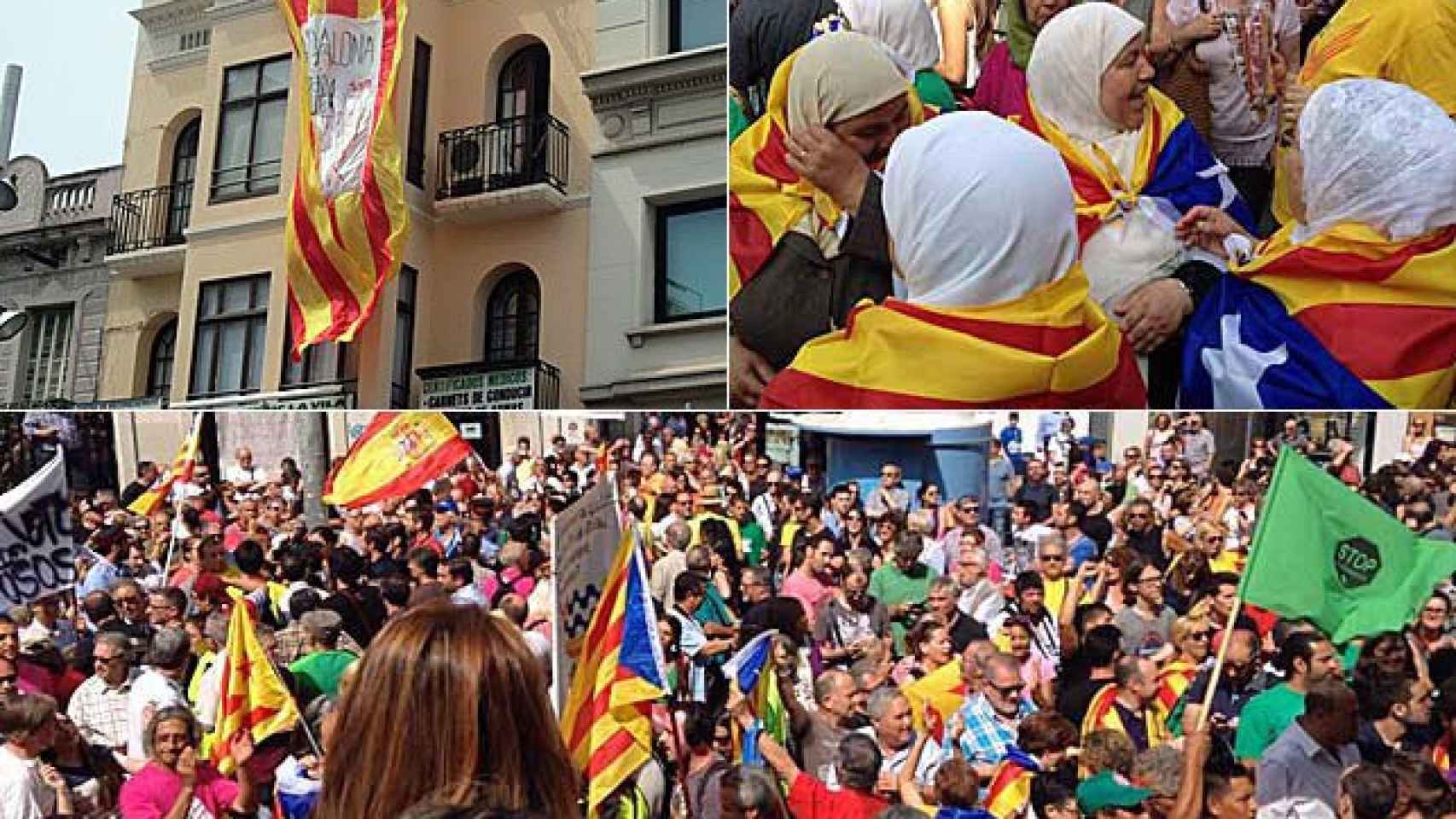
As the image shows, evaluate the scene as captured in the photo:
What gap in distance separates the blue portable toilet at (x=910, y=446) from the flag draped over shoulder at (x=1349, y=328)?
4.03 feet

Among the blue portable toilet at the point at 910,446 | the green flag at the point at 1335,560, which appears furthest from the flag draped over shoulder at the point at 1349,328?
the blue portable toilet at the point at 910,446

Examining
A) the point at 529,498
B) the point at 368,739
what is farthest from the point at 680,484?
the point at 368,739

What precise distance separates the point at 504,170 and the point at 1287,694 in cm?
628

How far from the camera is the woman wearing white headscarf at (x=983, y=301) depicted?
614 cm

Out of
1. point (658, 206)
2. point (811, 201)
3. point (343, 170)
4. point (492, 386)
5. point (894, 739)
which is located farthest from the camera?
point (343, 170)

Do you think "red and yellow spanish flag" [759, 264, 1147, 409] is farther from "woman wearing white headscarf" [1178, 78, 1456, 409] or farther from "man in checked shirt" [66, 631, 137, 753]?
"man in checked shirt" [66, 631, 137, 753]

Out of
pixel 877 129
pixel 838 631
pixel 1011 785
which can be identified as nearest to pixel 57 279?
pixel 877 129

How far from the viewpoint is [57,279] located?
37.8 ft

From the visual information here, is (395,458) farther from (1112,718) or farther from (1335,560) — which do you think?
(1335,560)

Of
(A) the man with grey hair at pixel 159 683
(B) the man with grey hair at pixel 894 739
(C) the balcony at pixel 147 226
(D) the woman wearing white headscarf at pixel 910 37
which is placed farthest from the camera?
(C) the balcony at pixel 147 226

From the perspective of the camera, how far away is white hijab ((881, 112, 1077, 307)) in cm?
616

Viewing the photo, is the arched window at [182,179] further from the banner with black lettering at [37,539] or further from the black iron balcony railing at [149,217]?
the banner with black lettering at [37,539]

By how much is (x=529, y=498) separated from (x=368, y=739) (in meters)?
4.20

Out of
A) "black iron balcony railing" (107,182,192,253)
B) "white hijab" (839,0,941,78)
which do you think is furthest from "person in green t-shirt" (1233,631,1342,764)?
"black iron balcony railing" (107,182,192,253)
